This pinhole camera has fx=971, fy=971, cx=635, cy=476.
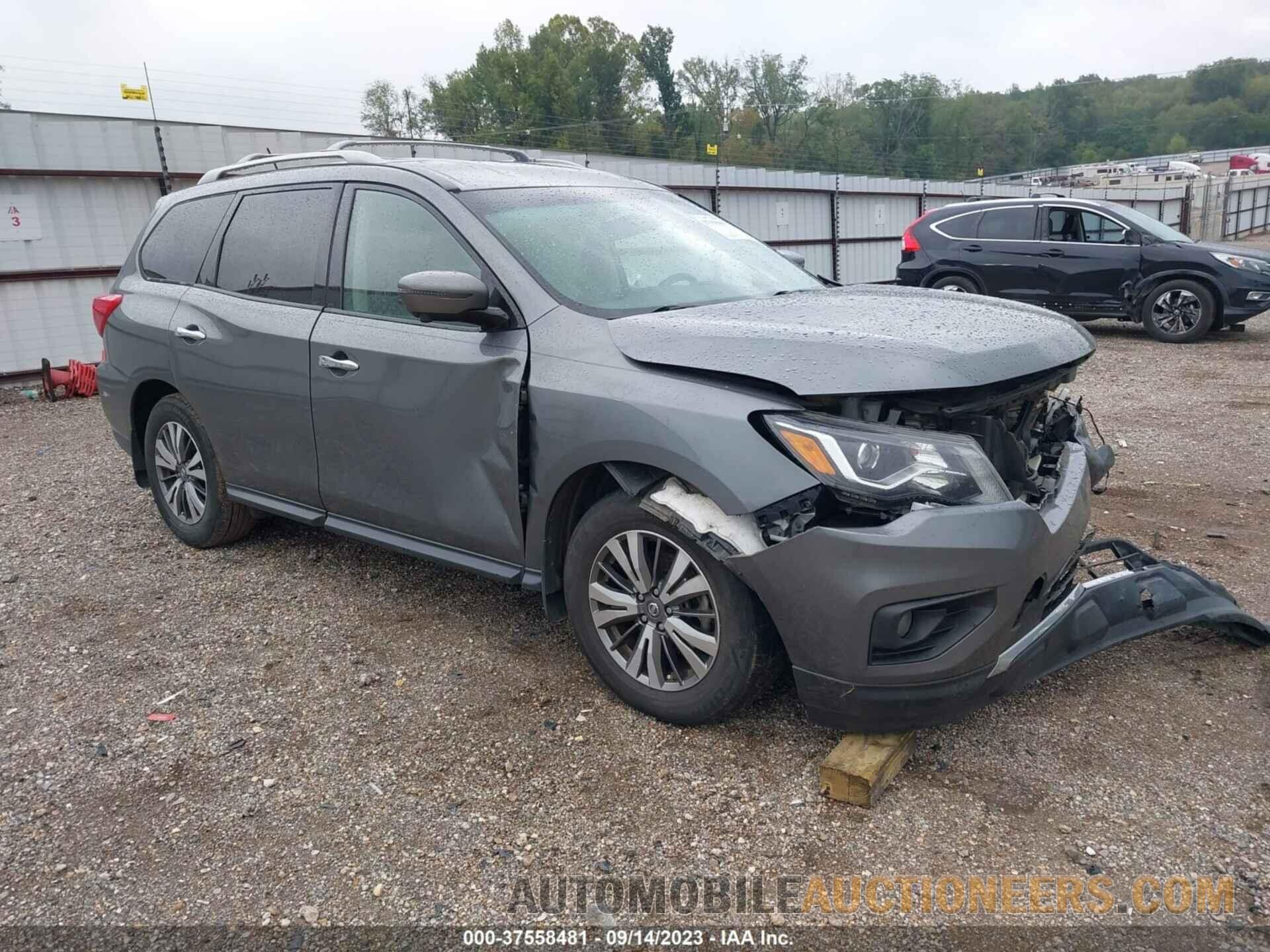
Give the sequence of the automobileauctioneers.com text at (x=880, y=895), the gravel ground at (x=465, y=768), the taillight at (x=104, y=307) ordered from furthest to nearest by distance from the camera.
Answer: the taillight at (x=104, y=307)
the gravel ground at (x=465, y=768)
the automobileauctioneers.com text at (x=880, y=895)

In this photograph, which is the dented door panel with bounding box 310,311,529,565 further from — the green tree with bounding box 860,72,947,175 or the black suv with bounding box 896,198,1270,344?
the green tree with bounding box 860,72,947,175

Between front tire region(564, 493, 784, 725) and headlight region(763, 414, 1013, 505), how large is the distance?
0.44m

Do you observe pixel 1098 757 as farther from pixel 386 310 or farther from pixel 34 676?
pixel 34 676

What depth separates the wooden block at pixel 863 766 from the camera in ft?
8.93

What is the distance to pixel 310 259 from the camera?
405 cm

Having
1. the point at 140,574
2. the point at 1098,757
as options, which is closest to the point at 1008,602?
the point at 1098,757

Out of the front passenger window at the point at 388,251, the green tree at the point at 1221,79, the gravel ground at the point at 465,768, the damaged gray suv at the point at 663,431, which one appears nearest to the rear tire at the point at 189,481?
the damaged gray suv at the point at 663,431

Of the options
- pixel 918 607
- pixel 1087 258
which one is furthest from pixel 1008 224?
pixel 918 607

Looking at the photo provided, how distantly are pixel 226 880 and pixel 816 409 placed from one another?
2.03m

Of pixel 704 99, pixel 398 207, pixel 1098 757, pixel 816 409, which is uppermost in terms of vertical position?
pixel 704 99

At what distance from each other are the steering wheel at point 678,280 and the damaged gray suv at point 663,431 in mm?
14

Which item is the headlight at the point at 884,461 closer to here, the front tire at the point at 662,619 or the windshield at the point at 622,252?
the front tire at the point at 662,619

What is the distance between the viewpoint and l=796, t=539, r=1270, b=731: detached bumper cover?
269 centimetres

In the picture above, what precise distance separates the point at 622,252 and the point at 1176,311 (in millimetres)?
10105
